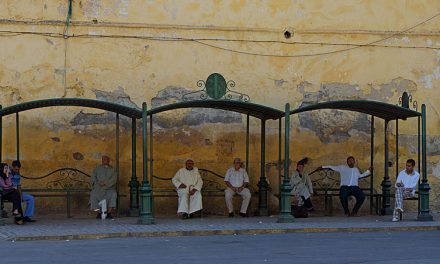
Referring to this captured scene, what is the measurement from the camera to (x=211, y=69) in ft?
68.7

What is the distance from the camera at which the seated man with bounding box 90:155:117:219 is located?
765 inches

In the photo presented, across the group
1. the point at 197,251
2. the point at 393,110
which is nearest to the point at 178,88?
the point at 393,110

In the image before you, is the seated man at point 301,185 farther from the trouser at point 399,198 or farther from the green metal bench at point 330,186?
the trouser at point 399,198

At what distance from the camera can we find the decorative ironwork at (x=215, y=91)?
18156 millimetres

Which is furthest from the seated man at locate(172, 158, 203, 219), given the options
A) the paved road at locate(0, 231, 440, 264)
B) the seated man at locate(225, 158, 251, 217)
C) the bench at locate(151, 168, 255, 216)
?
the paved road at locate(0, 231, 440, 264)

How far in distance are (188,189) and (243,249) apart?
604cm

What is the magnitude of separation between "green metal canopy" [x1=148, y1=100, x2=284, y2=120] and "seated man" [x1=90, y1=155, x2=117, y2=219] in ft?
6.44

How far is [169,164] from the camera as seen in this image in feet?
67.9

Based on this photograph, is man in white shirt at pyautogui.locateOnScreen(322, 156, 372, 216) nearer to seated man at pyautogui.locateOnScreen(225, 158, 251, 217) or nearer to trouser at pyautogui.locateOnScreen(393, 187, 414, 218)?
trouser at pyautogui.locateOnScreen(393, 187, 414, 218)

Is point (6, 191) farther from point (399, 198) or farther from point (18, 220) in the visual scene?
point (399, 198)

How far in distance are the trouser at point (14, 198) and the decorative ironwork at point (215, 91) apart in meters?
4.43

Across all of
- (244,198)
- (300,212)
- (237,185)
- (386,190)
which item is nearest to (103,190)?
(237,185)

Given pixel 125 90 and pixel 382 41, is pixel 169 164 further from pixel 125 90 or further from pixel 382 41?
pixel 382 41

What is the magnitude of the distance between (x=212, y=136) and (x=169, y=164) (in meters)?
1.23
